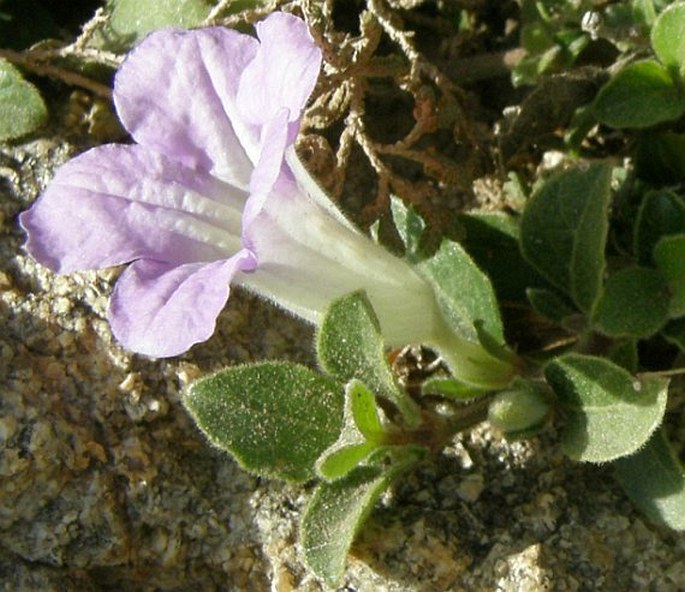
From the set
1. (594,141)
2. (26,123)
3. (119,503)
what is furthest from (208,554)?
(594,141)

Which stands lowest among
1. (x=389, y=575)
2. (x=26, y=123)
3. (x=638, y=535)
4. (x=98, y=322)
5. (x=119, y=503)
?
(x=638, y=535)

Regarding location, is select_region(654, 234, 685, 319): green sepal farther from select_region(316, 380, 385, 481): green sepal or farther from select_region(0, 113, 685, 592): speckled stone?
select_region(316, 380, 385, 481): green sepal

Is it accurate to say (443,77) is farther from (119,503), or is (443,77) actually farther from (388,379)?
(119,503)

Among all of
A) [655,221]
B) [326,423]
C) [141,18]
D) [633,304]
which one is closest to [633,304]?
[633,304]

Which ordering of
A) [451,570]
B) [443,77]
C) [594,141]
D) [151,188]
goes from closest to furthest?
1. [151,188]
2. [451,570]
3. [443,77]
4. [594,141]

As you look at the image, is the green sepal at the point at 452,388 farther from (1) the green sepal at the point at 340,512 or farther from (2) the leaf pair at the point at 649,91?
(2) the leaf pair at the point at 649,91

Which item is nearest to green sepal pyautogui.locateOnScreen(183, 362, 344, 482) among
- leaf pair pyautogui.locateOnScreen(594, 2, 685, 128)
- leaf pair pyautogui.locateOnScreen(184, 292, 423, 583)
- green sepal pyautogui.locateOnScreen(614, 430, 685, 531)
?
leaf pair pyautogui.locateOnScreen(184, 292, 423, 583)
